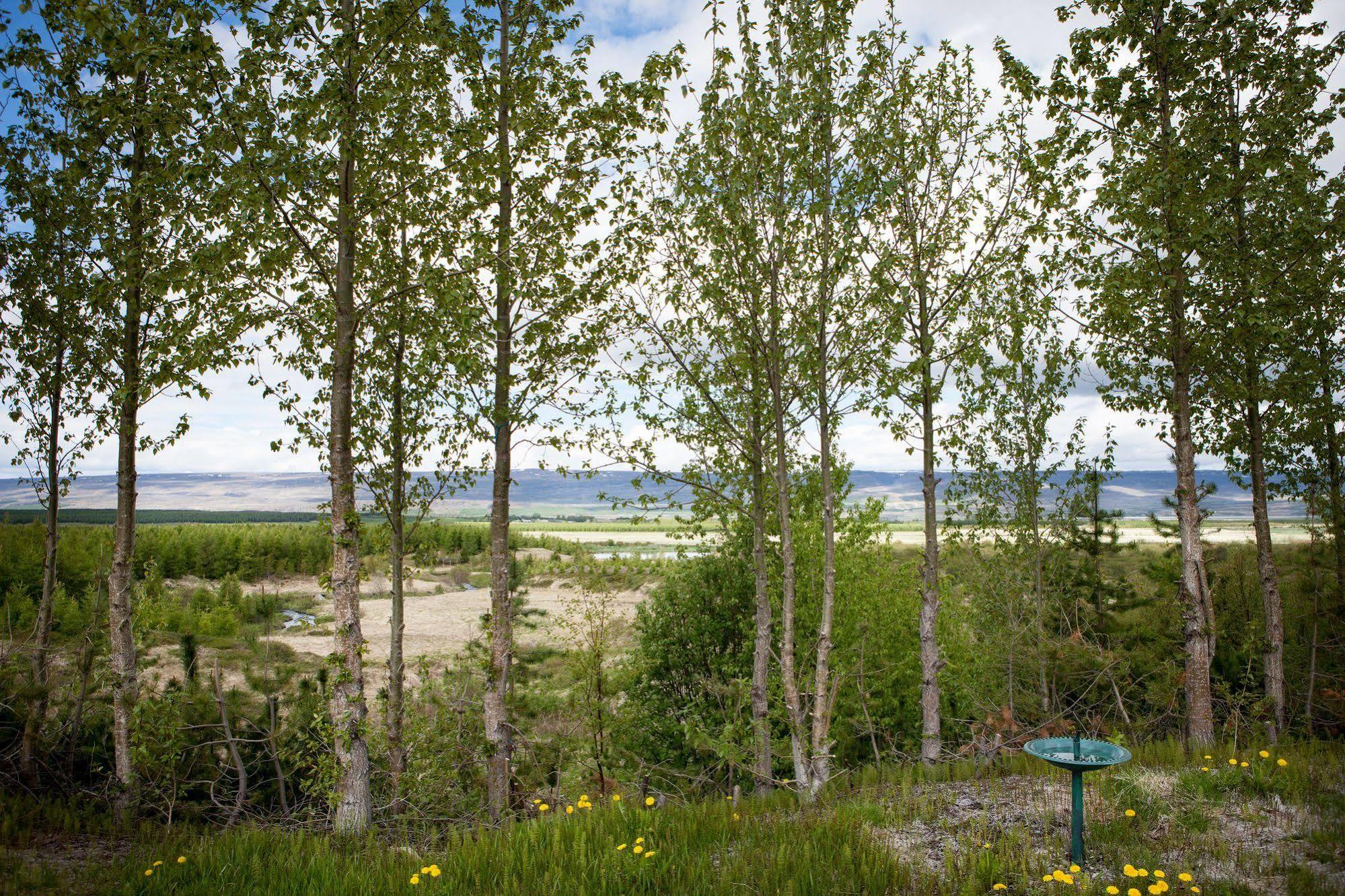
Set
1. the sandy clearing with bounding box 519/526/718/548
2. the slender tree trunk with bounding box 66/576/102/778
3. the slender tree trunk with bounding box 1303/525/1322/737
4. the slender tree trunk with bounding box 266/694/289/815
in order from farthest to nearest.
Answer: the sandy clearing with bounding box 519/526/718/548
the slender tree trunk with bounding box 1303/525/1322/737
the slender tree trunk with bounding box 66/576/102/778
the slender tree trunk with bounding box 266/694/289/815

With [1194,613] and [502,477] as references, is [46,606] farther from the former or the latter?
[1194,613]

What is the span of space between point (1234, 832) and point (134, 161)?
15.0 m

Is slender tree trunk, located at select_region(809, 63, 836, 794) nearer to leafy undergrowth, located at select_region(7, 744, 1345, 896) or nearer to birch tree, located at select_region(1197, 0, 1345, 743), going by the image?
leafy undergrowth, located at select_region(7, 744, 1345, 896)

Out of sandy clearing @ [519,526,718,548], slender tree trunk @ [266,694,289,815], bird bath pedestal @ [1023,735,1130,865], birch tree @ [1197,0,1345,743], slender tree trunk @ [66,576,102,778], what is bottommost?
sandy clearing @ [519,526,718,548]

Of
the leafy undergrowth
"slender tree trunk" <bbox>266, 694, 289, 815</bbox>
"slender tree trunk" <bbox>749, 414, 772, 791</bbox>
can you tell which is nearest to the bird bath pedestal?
the leafy undergrowth

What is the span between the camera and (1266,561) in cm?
1441

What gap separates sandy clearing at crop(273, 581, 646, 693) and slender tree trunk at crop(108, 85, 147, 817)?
38.9ft

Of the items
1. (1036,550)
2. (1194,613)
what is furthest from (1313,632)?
(1194,613)

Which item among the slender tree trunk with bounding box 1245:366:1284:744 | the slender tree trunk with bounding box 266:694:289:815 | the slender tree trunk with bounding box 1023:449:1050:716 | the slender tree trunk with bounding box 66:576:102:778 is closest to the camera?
the slender tree trunk with bounding box 266:694:289:815

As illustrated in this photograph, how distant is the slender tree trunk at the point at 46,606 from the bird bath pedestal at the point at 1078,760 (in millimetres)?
13669

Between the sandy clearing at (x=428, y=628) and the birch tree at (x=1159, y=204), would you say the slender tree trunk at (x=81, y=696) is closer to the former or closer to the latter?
the sandy clearing at (x=428, y=628)

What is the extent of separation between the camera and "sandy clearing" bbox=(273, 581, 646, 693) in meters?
28.5

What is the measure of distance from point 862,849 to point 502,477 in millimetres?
6758

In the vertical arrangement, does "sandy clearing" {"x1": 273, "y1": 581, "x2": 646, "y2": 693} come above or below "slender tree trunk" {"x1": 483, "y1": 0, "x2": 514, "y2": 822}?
below
